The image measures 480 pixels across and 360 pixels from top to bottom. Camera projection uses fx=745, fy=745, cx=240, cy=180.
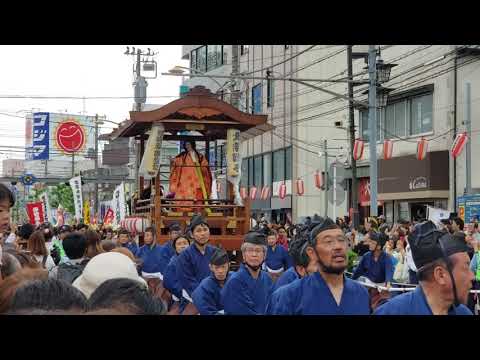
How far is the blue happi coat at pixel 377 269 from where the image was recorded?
9346mm

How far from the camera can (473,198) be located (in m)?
14.7

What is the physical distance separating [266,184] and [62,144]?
1034 centimetres

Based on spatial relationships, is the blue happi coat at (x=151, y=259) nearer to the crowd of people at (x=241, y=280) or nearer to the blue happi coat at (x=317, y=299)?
the crowd of people at (x=241, y=280)

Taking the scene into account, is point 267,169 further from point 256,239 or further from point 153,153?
point 256,239

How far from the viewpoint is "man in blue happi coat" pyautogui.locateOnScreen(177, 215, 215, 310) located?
26.5 ft

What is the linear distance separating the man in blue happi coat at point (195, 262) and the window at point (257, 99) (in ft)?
91.8

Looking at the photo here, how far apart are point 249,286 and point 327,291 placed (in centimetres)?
172

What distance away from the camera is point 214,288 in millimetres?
6270

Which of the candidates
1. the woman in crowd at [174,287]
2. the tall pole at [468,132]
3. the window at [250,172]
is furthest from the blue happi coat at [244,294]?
the window at [250,172]

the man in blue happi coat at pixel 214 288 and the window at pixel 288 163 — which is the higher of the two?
the window at pixel 288 163

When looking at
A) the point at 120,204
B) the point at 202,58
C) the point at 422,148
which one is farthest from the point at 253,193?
the point at 120,204
